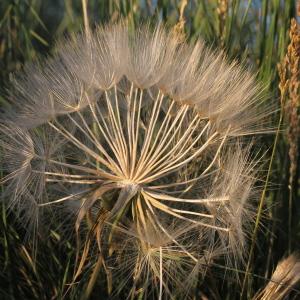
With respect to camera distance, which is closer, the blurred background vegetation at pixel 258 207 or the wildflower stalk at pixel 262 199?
the wildflower stalk at pixel 262 199

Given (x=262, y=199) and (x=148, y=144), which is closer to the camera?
(x=262, y=199)

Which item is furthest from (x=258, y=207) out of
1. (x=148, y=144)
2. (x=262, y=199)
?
(x=148, y=144)

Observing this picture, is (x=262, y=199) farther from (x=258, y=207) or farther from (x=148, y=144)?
(x=148, y=144)

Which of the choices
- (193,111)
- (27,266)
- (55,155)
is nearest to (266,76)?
(193,111)

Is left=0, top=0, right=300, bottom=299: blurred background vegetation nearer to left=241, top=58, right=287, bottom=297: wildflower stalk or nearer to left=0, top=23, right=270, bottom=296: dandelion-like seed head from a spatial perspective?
left=241, top=58, right=287, bottom=297: wildflower stalk

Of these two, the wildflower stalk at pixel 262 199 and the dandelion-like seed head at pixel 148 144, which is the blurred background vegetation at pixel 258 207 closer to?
the wildflower stalk at pixel 262 199

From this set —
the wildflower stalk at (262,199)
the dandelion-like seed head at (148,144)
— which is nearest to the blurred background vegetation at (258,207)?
the wildflower stalk at (262,199)

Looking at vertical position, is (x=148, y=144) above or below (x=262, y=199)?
above

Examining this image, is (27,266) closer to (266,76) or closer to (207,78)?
(207,78)
